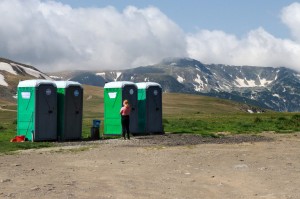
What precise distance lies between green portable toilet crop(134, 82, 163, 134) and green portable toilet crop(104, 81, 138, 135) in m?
0.96

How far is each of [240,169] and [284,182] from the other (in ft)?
8.46

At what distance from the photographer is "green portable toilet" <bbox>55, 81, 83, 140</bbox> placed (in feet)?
94.6

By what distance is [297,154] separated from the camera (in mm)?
20984

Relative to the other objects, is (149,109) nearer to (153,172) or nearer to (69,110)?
(69,110)

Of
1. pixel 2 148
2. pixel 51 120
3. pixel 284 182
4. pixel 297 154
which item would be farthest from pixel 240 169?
pixel 51 120

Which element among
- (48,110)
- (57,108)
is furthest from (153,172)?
(57,108)

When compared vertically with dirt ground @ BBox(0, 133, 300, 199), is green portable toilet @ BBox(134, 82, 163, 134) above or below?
above

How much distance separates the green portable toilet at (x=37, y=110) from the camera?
2775 cm

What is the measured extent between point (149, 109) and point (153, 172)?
18748 mm

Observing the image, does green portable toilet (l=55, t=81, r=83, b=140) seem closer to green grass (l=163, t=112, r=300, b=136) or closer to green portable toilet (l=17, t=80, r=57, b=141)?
green portable toilet (l=17, t=80, r=57, b=141)

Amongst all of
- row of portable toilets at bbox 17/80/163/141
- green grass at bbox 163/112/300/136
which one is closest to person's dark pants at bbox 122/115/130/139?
row of portable toilets at bbox 17/80/163/141

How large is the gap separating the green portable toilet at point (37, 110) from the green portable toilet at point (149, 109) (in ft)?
22.8

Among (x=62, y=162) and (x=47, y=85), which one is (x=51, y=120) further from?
(x=62, y=162)

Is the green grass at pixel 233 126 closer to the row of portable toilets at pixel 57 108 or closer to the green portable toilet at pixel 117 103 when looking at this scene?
the green portable toilet at pixel 117 103
